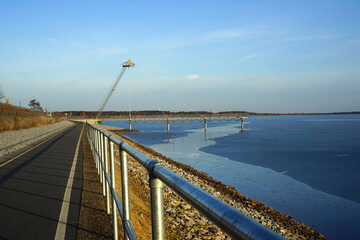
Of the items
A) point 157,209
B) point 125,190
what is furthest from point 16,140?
point 157,209

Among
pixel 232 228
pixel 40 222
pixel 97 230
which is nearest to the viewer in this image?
pixel 232 228

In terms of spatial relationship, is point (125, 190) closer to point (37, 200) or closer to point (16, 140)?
point (37, 200)

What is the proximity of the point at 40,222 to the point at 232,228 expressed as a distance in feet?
16.7

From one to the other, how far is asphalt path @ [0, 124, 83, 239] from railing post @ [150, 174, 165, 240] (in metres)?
3.27

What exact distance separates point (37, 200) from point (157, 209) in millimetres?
5652

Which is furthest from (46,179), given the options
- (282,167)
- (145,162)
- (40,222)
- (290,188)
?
(282,167)

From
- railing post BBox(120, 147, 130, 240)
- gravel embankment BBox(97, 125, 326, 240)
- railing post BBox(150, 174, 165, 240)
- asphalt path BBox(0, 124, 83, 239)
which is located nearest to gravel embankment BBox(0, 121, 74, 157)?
asphalt path BBox(0, 124, 83, 239)

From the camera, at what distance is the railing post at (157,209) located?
5.76 ft

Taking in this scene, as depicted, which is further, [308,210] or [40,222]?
[308,210]

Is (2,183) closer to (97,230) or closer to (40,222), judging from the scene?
(40,222)

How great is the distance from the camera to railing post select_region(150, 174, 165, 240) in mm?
1755

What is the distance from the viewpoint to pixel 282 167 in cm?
2252

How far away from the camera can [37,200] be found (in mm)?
6469

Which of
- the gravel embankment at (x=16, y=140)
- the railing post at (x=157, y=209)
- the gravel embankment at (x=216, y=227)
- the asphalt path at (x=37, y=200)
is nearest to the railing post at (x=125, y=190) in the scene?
the railing post at (x=157, y=209)
